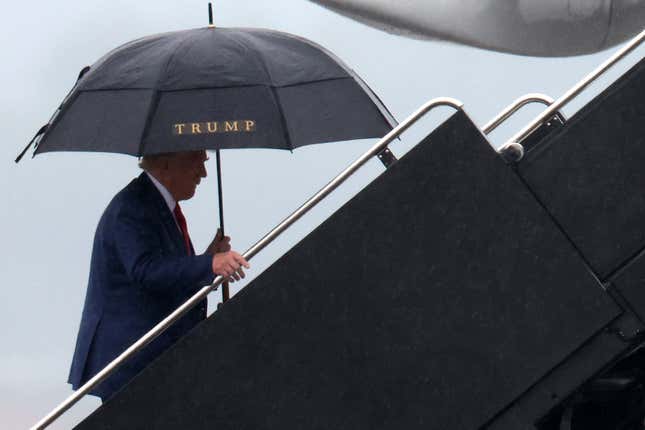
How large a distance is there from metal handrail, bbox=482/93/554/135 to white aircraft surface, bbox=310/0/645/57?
1.18 meters

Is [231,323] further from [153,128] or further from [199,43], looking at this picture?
[199,43]

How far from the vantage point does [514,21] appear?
604 cm

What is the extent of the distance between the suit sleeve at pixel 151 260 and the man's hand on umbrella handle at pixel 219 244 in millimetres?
400

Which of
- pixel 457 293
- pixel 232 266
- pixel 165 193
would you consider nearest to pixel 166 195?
pixel 165 193

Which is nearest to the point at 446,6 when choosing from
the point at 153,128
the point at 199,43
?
the point at 199,43

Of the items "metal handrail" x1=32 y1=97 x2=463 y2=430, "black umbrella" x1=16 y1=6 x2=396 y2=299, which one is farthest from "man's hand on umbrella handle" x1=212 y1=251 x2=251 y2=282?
"black umbrella" x1=16 y1=6 x2=396 y2=299

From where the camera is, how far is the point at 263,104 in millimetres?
4309

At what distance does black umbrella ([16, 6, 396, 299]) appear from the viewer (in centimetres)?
424

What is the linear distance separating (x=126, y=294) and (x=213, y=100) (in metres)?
0.73

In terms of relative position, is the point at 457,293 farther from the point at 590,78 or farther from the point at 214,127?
the point at 214,127

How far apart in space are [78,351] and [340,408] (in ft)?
3.71

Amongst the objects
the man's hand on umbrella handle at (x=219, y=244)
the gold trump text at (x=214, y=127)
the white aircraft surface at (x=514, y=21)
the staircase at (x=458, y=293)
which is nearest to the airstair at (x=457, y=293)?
the staircase at (x=458, y=293)

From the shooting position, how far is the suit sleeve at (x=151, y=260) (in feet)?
13.3

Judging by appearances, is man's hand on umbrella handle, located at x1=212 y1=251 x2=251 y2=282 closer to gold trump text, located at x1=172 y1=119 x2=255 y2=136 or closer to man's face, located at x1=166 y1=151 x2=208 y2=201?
gold trump text, located at x1=172 y1=119 x2=255 y2=136
